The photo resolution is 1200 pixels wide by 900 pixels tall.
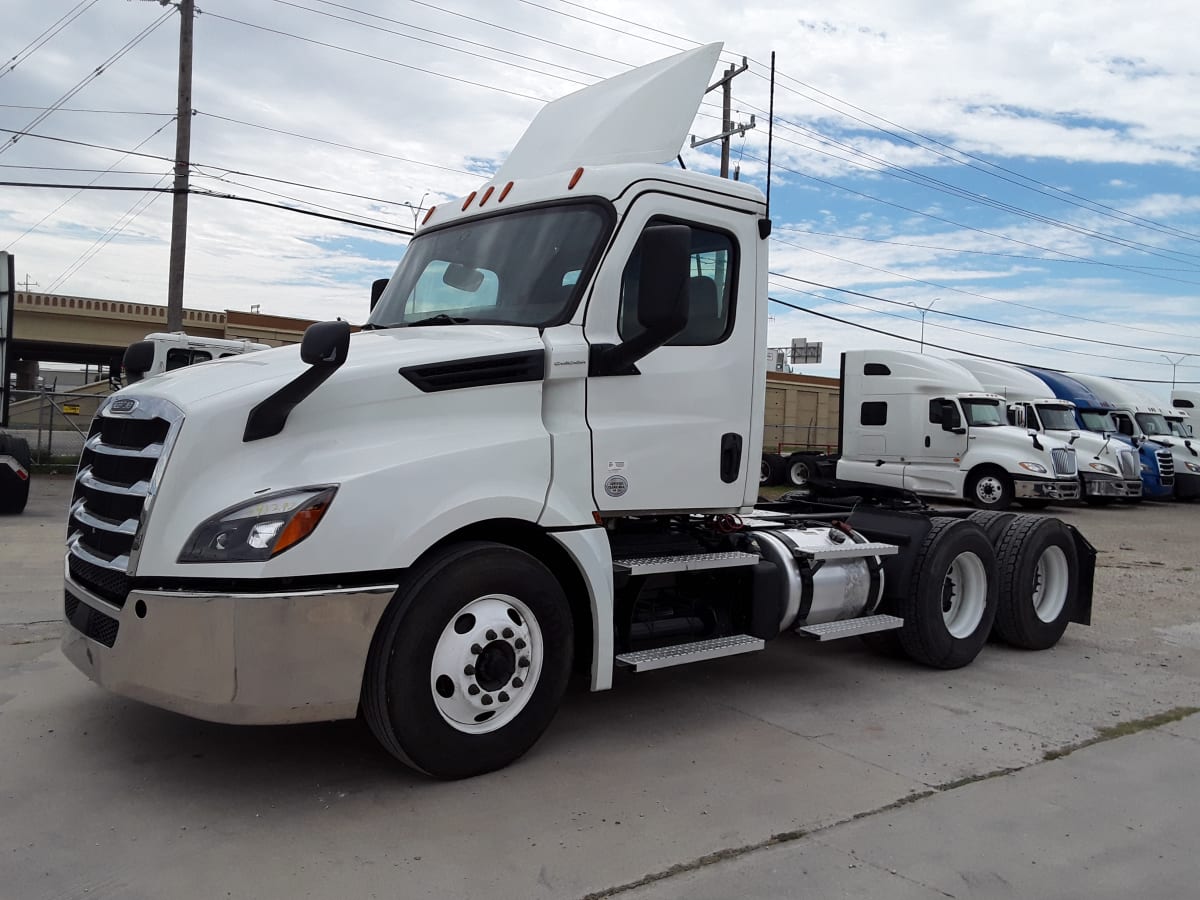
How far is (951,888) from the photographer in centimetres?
365

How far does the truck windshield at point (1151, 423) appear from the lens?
28.0 metres

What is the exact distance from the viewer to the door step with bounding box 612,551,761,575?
16.3 feet

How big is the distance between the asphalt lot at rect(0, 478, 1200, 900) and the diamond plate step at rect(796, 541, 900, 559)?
0.86 m

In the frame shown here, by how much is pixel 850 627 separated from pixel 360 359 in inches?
139

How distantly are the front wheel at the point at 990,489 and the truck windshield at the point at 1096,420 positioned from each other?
226 inches

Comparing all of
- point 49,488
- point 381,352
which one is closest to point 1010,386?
point 49,488

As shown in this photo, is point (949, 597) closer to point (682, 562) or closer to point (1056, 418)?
point (682, 562)

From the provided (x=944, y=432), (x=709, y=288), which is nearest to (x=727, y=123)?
(x=944, y=432)

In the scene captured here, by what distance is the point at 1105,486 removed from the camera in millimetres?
22500

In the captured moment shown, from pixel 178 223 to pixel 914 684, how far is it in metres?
18.9

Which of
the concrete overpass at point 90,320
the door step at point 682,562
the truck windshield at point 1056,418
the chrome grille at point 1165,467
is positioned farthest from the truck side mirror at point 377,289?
the concrete overpass at point 90,320

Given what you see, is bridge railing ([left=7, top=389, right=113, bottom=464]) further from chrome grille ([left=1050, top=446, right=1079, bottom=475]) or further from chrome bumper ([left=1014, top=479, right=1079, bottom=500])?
chrome grille ([left=1050, top=446, right=1079, bottom=475])

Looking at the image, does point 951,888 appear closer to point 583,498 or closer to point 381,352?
point 583,498

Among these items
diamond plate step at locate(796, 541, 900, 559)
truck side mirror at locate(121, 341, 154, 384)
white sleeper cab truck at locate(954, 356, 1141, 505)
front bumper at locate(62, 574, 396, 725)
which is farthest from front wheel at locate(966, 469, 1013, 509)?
front bumper at locate(62, 574, 396, 725)
